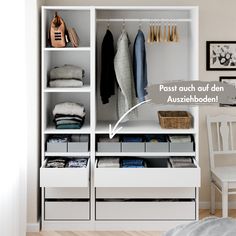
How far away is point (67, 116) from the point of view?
4.12 meters

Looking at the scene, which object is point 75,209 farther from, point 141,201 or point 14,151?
point 14,151

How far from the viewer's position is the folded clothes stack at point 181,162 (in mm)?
4000

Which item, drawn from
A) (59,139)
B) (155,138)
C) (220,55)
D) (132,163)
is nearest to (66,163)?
(59,139)

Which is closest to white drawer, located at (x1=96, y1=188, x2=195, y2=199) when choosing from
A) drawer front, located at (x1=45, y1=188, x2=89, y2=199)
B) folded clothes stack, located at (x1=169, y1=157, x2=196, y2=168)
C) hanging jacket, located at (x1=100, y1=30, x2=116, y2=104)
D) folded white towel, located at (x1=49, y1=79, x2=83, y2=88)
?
drawer front, located at (x1=45, y1=188, x2=89, y2=199)

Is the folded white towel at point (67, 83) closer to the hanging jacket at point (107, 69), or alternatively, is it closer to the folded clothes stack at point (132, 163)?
the hanging jacket at point (107, 69)

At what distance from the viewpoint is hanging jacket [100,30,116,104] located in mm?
4243

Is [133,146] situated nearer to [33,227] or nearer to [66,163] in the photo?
[66,163]

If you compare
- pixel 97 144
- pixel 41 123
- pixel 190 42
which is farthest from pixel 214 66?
pixel 41 123

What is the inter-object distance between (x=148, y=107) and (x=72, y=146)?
92 centimetres

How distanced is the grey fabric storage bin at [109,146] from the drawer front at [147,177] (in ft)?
0.74

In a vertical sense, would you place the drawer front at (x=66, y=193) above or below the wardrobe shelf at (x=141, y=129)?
below

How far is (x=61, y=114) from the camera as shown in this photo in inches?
162

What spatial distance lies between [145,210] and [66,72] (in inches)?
53.6

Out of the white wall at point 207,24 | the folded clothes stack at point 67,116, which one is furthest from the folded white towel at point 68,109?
the white wall at point 207,24
